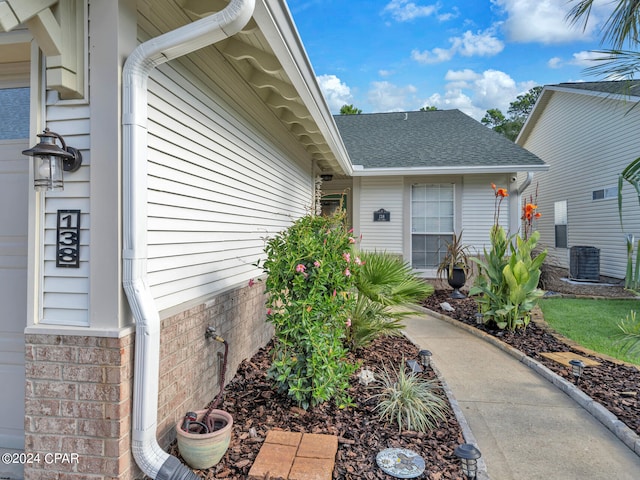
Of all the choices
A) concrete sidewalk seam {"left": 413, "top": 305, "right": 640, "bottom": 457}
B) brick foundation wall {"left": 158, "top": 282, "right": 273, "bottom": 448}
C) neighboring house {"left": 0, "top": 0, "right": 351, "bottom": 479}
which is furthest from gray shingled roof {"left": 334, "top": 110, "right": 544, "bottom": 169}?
neighboring house {"left": 0, "top": 0, "right": 351, "bottom": 479}

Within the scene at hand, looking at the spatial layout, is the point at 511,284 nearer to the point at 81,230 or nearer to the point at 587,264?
the point at 81,230

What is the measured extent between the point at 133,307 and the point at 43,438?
2.86 ft

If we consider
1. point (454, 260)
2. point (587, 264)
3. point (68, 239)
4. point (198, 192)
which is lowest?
point (587, 264)

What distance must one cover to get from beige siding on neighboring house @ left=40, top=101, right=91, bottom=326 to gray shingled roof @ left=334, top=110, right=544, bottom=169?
8.01 m

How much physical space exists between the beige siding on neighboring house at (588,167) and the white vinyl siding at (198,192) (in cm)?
872

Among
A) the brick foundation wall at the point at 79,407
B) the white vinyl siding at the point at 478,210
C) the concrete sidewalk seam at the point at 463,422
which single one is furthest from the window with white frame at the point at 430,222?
the brick foundation wall at the point at 79,407

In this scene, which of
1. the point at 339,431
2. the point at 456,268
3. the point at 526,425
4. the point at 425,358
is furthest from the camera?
the point at 456,268

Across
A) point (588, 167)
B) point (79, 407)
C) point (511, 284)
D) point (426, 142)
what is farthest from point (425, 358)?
point (588, 167)

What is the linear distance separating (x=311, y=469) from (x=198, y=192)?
208 cm

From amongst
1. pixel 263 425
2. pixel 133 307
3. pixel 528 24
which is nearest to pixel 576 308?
pixel 263 425

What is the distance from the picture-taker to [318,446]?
2543mm

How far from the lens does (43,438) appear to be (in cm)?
209

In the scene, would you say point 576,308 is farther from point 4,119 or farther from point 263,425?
point 4,119

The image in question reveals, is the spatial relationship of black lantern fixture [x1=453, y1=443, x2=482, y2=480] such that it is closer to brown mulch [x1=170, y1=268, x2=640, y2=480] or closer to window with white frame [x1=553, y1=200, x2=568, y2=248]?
brown mulch [x1=170, y1=268, x2=640, y2=480]
